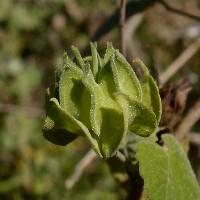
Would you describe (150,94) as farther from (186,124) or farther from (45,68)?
(45,68)

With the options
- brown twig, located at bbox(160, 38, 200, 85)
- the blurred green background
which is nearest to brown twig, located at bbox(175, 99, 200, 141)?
brown twig, located at bbox(160, 38, 200, 85)

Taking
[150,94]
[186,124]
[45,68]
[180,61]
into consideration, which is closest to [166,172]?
[150,94]

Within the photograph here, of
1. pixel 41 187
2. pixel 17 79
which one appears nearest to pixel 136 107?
pixel 41 187

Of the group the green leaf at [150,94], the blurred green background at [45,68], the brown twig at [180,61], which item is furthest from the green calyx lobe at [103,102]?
the blurred green background at [45,68]

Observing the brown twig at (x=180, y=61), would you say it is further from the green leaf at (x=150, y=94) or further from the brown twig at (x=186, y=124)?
the green leaf at (x=150, y=94)

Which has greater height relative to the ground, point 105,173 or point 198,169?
point 198,169

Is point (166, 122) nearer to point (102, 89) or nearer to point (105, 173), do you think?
point (102, 89)
